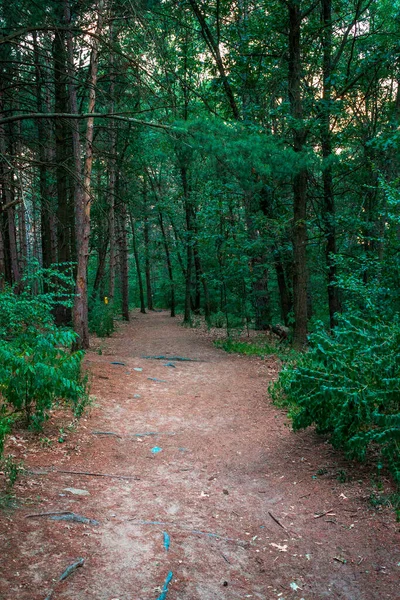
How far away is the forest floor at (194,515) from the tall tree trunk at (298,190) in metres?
4.80

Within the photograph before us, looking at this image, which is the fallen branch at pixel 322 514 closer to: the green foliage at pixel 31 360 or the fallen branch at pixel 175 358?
the green foliage at pixel 31 360

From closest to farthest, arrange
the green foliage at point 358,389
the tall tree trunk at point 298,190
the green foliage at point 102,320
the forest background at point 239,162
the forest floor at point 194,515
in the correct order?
the forest floor at point 194,515, the green foliage at point 358,389, the forest background at point 239,162, the tall tree trunk at point 298,190, the green foliage at point 102,320

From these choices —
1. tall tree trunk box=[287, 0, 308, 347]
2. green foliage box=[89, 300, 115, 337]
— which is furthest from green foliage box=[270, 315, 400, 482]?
green foliage box=[89, 300, 115, 337]

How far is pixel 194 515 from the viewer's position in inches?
149

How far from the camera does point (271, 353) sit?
451 inches

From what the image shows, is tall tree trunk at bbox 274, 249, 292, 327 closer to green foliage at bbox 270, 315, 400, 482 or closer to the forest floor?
the forest floor

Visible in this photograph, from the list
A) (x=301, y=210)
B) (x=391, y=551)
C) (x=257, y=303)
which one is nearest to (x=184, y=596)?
(x=391, y=551)

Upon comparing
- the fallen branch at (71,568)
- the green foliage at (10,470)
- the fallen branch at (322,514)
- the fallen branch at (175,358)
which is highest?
the green foliage at (10,470)

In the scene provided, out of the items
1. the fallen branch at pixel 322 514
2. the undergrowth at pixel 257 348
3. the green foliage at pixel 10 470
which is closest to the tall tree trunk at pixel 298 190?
the undergrowth at pixel 257 348

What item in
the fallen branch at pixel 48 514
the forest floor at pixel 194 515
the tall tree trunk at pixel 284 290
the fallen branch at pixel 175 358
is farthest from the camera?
the tall tree trunk at pixel 284 290

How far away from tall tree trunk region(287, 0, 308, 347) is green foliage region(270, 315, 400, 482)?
21.4ft

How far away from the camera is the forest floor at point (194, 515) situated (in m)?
2.75

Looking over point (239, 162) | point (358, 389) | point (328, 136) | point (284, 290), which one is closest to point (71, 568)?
point (358, 389)

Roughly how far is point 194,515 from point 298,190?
8.88m
